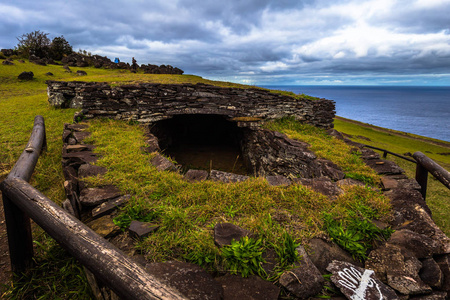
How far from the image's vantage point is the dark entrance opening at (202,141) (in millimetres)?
11555

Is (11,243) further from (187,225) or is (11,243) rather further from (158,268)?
(187,225)

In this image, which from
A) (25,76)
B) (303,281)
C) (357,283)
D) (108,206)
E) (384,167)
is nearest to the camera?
(303,281)

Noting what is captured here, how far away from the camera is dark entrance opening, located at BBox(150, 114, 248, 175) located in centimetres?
1155

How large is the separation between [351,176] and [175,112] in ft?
24.1

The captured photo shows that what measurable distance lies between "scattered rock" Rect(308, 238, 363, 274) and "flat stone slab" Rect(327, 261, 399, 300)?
3.9 inches

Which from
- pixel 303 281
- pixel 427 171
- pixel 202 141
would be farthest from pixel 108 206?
pixel 202 141

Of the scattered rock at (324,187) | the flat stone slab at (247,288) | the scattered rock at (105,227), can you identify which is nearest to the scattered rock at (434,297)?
the flat stone slab at (247,288)

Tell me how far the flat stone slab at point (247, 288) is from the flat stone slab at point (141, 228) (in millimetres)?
1080

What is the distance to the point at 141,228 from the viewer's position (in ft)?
9.78

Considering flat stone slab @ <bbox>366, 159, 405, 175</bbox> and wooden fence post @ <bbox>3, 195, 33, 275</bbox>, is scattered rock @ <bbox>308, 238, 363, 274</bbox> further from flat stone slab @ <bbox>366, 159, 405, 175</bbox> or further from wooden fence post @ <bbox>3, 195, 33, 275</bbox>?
flat stone slab @ <bbox>366, 159, 405, 175</bbox>

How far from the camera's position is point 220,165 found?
11.6 m

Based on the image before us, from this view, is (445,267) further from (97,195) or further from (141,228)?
(97,195)

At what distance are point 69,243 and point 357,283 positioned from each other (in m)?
2.80

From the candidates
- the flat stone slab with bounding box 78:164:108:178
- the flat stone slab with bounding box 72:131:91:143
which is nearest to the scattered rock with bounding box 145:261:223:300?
the flat stone slab with bounding box 78:164:108:178
